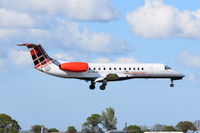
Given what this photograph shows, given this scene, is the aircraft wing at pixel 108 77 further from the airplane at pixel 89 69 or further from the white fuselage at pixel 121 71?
the white fuselage at pixel 121 71

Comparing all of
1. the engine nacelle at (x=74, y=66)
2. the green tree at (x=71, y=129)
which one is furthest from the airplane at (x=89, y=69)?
the green tree at (x=71, y=129)

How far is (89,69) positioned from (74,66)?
276cm

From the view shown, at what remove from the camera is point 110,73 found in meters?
131

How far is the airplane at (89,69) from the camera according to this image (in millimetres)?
129875

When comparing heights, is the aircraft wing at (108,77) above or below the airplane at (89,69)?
below

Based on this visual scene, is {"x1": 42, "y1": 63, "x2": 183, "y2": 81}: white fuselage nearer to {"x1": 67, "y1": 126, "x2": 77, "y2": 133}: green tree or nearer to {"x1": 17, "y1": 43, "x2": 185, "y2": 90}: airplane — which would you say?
{"x1": 17, "y1": 43, "x2": 185, "y2": 90}: airplane

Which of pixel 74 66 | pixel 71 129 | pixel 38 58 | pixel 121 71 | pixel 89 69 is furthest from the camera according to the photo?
pixel 71 129

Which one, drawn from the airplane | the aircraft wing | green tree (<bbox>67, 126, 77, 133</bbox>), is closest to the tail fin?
the airplane

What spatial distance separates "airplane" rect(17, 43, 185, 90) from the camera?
12988 centimetres

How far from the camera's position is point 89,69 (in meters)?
131

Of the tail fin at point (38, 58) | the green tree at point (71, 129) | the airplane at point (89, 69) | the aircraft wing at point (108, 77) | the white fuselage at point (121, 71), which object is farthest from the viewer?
the green tree at point (71, 129)

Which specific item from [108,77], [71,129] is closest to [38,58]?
[108,77]

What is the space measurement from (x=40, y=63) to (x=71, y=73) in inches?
215

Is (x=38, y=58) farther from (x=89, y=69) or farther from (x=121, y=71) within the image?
(x=121, y=71)
